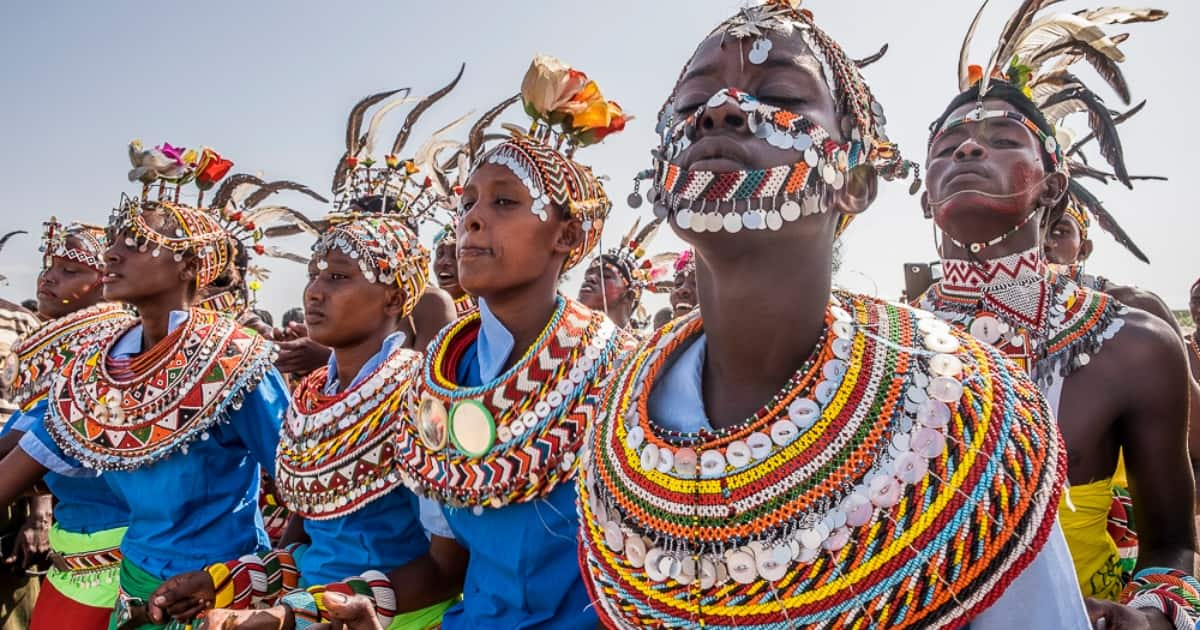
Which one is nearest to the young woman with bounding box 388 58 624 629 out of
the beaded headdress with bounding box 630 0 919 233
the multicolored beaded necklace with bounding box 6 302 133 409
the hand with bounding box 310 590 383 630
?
the hand with bounding box 310 590 383 630

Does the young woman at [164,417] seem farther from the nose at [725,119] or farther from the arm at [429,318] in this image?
the nose at [725,119]

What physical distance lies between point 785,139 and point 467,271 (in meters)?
1.36

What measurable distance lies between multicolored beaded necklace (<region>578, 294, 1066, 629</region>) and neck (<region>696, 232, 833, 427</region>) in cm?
6

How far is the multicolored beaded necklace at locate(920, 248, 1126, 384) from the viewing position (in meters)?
2.41

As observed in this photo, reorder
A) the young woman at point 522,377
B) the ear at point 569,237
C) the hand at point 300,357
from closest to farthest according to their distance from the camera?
the young woman at point 522,377 < the ear at point 569,237 < the hand at point 300,357

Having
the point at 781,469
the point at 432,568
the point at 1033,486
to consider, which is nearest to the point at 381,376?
the point at 432,568

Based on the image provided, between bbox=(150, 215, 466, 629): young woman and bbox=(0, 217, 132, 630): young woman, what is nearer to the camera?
bbox=(150, 215, 466, 629): young woman

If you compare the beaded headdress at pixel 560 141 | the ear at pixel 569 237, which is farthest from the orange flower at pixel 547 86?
the ear at pixel 569 237

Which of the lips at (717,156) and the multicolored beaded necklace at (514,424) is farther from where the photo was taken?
the multicolored beaded necklace at (514,424)

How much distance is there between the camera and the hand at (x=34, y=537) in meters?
5.44

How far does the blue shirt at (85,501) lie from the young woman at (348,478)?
4.90 ft

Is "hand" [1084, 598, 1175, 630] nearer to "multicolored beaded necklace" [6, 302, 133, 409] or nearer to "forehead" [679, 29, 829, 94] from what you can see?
"forehead" [679, 29, 829, 94]

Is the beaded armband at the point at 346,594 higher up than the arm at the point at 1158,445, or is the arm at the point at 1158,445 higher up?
the arm at the point at 1158,445

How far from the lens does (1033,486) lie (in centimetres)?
138
